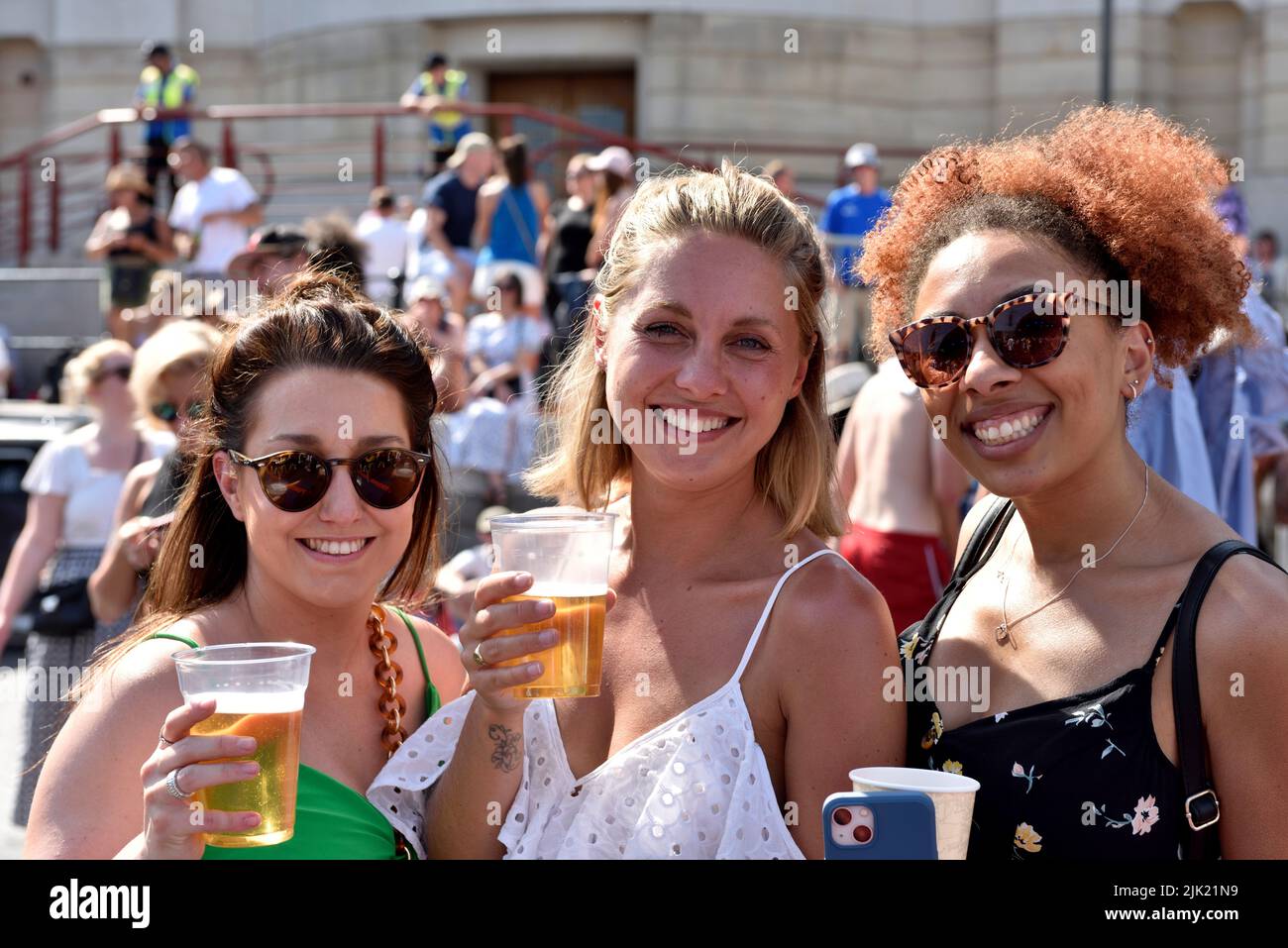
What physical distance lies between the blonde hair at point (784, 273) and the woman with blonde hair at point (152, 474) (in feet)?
4.58

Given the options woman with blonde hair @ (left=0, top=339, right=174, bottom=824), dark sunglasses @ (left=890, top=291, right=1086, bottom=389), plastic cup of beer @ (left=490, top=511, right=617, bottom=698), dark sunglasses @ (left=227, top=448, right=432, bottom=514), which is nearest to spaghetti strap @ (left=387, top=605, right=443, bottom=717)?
dark sunglasses @ (left=227, top=448, right=432, bottom=514)

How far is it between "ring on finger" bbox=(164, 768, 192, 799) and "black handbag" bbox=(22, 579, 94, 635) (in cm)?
354

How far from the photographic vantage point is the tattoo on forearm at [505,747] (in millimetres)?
2344

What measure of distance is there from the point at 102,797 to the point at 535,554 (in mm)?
784

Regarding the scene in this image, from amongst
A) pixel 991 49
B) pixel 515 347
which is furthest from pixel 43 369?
pixel 991 49

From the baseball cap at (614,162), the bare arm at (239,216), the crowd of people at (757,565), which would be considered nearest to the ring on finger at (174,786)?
the crowd of people at (757,565)

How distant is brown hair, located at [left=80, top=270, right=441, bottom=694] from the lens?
101 inches

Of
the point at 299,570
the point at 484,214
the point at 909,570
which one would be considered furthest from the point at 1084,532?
the point at 484,214

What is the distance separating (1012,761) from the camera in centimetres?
231

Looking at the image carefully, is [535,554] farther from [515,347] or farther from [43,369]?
[43,369]

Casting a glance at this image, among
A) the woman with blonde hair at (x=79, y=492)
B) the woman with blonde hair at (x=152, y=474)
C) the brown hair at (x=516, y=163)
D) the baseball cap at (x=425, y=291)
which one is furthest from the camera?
the brown hair at (x=516, y=163)

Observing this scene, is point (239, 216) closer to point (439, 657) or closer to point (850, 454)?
point (850, 454)

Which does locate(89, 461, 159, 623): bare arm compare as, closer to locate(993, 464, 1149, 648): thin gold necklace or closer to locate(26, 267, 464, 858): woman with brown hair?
locate(26, 267, 464, 858): woman with brown hair

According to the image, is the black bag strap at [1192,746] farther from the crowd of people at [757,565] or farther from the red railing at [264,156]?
the red railing at [264,156]
